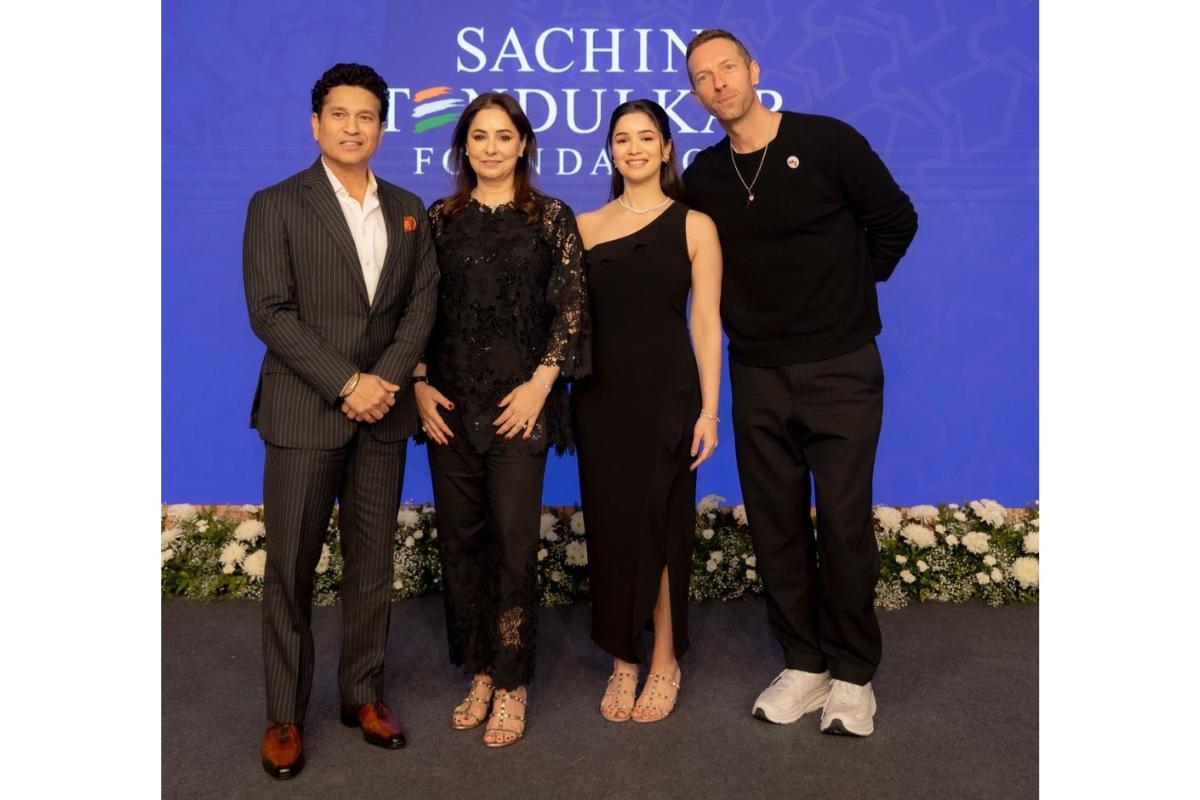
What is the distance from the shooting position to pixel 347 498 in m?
2.57

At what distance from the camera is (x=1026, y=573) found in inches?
153

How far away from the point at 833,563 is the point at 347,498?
52.0 inches

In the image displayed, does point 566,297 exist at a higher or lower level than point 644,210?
lower

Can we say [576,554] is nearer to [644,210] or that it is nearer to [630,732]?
[630,732]

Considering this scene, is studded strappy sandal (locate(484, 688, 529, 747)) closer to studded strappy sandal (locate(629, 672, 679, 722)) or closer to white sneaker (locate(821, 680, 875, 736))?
studded strappy sandal (locate(629, 672, 679, 722))

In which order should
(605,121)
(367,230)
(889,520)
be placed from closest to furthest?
(367,230) → (889,520) → (605,121)

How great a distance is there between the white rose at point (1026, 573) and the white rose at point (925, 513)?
374 mm

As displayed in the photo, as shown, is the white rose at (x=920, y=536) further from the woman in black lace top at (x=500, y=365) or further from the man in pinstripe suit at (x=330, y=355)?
the man in pinstripe suit at (x=330, y=355)

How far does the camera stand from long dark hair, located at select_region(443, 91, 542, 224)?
2.52 m

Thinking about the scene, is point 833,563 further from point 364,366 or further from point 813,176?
point 364,366

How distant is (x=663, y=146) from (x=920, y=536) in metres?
2.09

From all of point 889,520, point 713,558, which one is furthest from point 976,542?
point 713,558

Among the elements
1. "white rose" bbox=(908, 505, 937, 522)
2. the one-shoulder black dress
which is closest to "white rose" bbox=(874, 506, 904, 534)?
"white rose" bbox=(908, 505, 937, 522)

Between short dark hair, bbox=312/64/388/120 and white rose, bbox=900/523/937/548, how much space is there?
8.71ft
